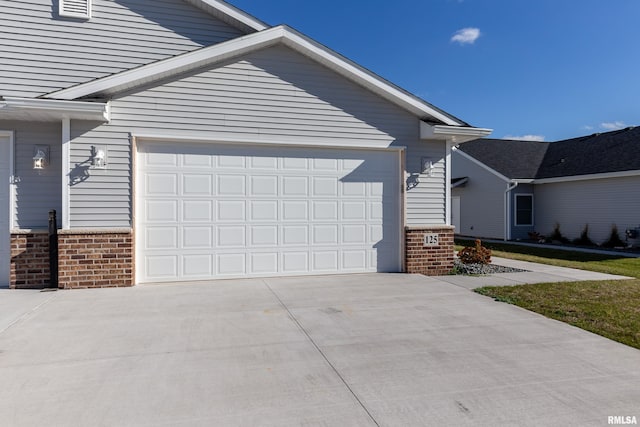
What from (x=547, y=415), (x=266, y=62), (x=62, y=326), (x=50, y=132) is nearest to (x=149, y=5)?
(x=266, y=62)

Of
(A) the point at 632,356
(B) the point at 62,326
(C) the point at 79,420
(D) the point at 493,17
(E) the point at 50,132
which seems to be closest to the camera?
(C) the point at 79,420

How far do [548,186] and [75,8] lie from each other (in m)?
18.9

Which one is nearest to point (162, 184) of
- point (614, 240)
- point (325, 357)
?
point (325, 357)

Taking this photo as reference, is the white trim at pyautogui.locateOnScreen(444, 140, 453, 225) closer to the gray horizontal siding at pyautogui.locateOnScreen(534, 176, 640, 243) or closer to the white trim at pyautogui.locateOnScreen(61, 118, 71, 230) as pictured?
the white trim at pyautogui.locateOnScreen(61, 118, 71, 230)

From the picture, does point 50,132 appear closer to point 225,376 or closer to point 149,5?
point 149,5

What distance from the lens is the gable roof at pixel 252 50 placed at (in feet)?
21.8

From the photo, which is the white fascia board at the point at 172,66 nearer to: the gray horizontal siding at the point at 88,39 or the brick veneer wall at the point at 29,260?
the gray horizontal siding at the point at 88,39

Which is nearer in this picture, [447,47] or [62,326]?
[62,326]

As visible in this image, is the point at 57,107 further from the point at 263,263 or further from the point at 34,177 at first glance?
the point at 263,263

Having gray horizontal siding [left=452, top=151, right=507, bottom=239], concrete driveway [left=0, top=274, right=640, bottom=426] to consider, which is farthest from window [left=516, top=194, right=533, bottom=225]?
concrete driveway [left=0, top=274, right=640, bottom=426]

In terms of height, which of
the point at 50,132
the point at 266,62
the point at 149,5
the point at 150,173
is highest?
the point at 149,5

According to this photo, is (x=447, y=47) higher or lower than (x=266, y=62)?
higher

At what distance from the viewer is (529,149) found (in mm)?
21109

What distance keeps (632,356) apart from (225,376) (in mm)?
3995
